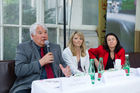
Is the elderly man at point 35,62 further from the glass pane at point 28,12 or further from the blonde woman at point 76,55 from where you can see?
the glass pane at point 28,12

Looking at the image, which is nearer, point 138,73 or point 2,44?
point 138,73

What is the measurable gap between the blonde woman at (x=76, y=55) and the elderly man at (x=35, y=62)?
0.66 ft

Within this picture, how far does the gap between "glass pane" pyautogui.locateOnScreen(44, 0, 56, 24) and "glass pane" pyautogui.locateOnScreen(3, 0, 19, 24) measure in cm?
58

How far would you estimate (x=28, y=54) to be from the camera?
2.16 meters

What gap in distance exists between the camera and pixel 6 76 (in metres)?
2.33

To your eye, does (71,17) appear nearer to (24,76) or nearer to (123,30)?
(123,30)

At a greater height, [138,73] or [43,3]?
[43,3]

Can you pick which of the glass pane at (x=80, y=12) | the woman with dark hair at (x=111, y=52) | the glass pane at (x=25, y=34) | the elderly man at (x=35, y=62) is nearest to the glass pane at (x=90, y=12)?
the glass pane at (x=80, y=12)

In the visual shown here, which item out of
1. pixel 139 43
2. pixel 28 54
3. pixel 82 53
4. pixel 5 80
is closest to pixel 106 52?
pixel 82 53

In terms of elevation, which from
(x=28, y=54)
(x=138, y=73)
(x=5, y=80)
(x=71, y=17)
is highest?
(x=71, y=17)

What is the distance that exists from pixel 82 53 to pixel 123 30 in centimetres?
201

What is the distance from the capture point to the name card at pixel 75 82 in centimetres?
139

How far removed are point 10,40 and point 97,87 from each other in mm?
2369

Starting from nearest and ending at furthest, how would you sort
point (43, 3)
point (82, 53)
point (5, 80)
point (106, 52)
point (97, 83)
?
1. point (97, 83)
2. point (5, 80)
3. point (82, 53)
4. point (106, 52)
5. point (43, 3)
